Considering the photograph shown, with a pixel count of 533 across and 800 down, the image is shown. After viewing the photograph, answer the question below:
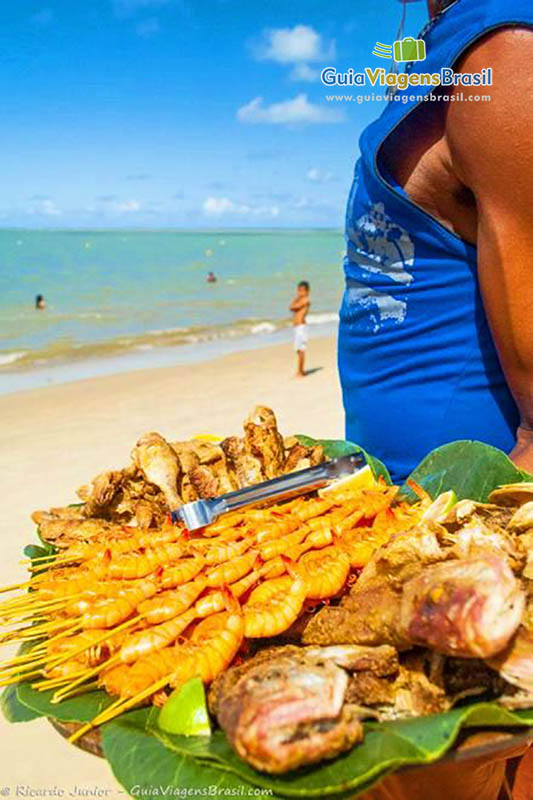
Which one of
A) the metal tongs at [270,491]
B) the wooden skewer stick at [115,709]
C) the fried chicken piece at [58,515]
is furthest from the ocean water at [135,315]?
the wooden skewer stick at [115,709]

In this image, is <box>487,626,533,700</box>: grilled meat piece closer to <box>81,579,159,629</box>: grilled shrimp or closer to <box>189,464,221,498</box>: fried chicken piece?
<box>81,579,159,629</box>: grilled shrimp

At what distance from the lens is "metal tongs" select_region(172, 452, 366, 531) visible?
2.12 m

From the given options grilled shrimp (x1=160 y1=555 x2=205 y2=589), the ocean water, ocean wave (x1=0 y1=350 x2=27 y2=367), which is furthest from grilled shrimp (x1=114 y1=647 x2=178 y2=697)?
ocean wave (x1=0 y1=350 x2=27 y2=367)

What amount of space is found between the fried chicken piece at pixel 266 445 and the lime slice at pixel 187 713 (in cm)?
106

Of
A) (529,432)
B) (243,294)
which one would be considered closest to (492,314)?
(529,432)

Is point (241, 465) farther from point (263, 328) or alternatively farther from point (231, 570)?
point (263, 328)

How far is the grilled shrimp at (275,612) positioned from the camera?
1.62m

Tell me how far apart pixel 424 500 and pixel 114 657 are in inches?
35.6

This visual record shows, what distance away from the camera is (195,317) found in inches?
1089

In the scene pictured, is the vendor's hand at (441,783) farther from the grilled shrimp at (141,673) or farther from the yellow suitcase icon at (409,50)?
the yellow suitcase icon at (409,50)

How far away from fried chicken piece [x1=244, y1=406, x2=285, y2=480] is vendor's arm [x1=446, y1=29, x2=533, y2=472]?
81 centimetres

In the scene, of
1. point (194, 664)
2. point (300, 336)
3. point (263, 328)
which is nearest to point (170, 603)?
point (194, 664)

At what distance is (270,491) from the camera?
2215 mm

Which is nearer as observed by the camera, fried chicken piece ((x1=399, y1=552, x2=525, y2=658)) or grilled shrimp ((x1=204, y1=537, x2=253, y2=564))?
fried chicken piece ((x1=399, y1=552, x2=525, y2=658))
